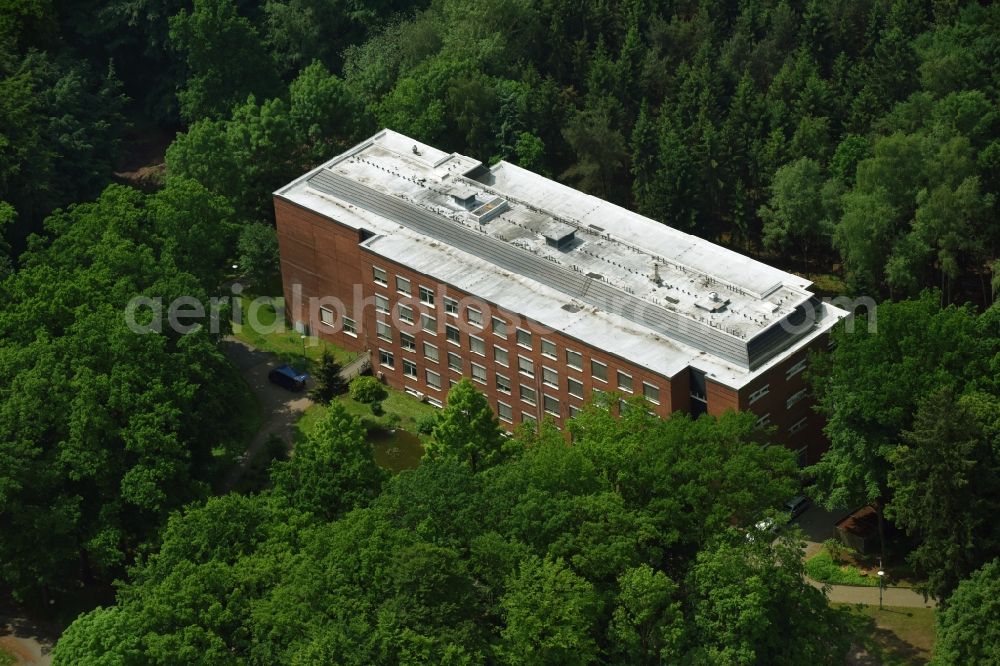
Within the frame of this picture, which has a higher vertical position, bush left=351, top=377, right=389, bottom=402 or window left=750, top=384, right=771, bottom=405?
window left=750, top=384, right=771, bottom=405

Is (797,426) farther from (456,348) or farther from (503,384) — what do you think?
(456,348)

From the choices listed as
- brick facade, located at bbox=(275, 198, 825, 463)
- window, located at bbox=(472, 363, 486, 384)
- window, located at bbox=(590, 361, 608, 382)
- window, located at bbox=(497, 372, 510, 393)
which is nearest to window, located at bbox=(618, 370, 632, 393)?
brick facade, located at bbox=(275, 198, 825, 463)

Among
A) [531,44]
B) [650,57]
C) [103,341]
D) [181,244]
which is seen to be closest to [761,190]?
[650,57]

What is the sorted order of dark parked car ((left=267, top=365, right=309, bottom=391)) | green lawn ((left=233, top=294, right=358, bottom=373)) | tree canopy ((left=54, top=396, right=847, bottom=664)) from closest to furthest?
tree canopy ((left=54, top=396, right=847, bottom=664))
dark parked car ((left=267, top=365, right=309, bottom=391))
green lawn ((left=233, top=294, right=358, bottom=373))

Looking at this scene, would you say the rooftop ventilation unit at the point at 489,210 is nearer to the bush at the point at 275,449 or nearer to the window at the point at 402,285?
the window at the point at 402,285

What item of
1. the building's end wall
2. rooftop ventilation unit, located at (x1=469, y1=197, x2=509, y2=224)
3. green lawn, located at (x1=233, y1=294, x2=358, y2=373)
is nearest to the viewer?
rooftop ventilation unit, located at (x1=469, y1=197, x2=509, y2=224)

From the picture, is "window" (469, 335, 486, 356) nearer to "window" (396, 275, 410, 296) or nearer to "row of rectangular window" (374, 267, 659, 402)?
"row of rectangular window" (374, 267, 659, 402)

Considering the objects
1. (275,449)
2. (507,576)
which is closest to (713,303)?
(507,576)
